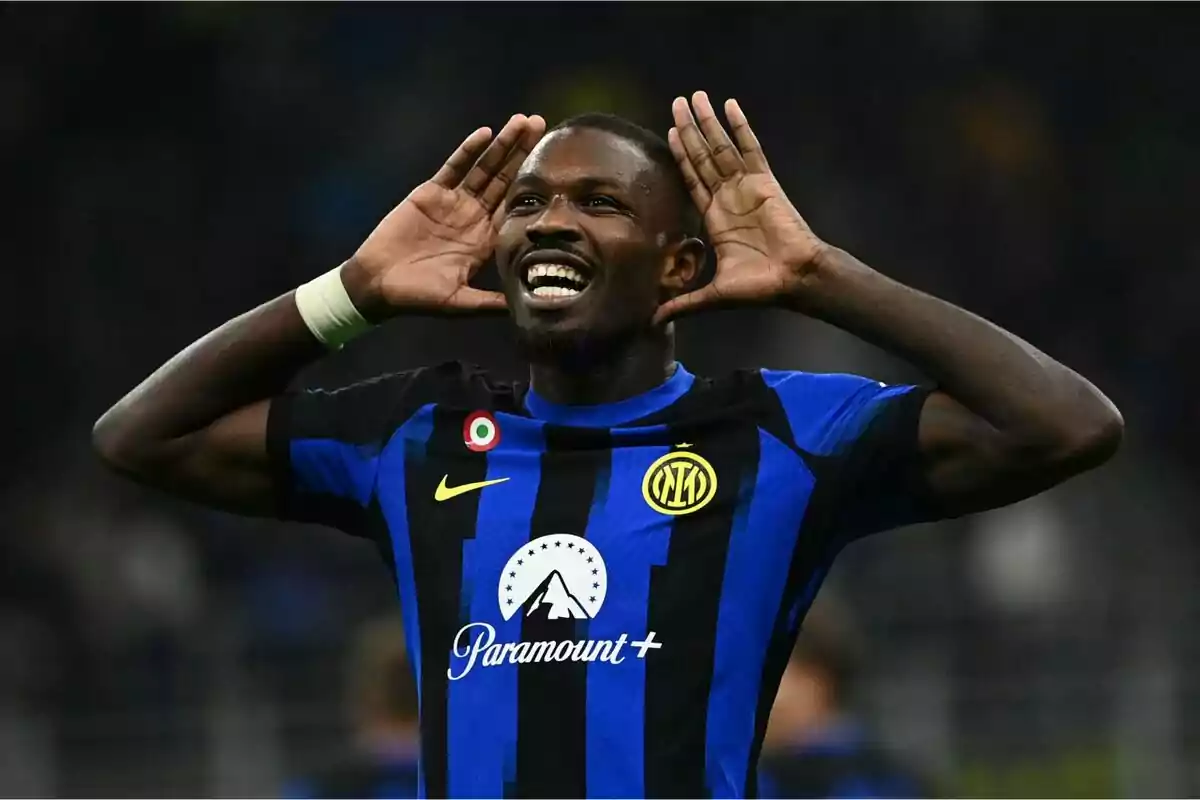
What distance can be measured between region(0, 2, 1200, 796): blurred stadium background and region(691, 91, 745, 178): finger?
4.77m

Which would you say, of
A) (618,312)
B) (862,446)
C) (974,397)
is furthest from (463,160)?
(974,397)

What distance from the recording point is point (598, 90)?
10.1 meters

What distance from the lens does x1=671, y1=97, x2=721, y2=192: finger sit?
332 centimetres

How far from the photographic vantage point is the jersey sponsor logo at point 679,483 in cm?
314

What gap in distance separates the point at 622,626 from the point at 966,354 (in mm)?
716

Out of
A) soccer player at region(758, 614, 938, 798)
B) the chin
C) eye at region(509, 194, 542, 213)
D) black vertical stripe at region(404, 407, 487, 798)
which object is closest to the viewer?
black vertical stripe at region(404, 407, 487, 798)

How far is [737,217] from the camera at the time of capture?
10.7ft

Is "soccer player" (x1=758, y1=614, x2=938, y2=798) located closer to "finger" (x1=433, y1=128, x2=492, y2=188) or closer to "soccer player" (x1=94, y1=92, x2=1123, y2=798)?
"soccer player" (x1=94, y1=92, x2=1123, y2=798)

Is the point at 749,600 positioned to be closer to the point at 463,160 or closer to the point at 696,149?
the point at 696,149

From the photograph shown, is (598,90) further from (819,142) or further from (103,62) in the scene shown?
(103,62)

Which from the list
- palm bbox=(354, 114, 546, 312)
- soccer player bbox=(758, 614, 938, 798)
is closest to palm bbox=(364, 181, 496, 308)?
palm bbox=(354, 114, 546, 312)

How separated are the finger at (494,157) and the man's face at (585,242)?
5 centimetres

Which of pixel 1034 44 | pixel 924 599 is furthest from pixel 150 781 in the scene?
pixel 1034 44

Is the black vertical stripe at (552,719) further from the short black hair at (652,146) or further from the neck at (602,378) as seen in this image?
the short black hair at (652,146)
